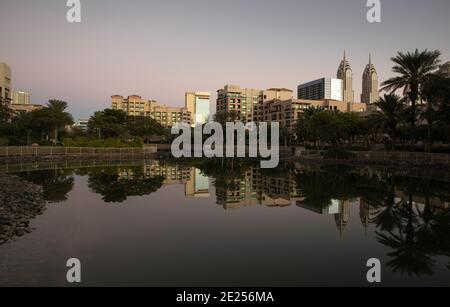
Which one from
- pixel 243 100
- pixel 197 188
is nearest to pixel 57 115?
pixel 197 188

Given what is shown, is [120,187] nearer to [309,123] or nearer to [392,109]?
[392,109]

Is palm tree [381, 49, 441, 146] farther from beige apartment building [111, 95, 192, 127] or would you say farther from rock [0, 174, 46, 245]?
beige apartment building [111, 95, 192, 127]

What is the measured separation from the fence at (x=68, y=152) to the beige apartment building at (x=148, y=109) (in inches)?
4043

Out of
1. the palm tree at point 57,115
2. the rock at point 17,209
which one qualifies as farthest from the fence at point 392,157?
the palm tree at point 57,115

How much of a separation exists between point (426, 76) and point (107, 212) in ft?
132

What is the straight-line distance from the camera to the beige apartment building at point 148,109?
160 metres

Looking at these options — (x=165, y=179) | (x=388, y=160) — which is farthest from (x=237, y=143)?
(x=165, y=179)

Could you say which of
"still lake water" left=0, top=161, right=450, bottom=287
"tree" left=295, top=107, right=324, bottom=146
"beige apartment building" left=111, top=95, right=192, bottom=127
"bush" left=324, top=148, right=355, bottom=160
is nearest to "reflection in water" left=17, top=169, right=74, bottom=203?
"still lake water" left=0, top=161, right=450, bottom=287

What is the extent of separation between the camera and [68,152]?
168ft

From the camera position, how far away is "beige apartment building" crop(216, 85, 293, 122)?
137 m

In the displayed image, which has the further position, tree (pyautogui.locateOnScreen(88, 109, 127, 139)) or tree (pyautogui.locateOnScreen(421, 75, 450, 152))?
tree (pyautogui.locateOnScreen(88, 109, 127, 139))

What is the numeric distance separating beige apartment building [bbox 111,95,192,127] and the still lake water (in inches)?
5683
